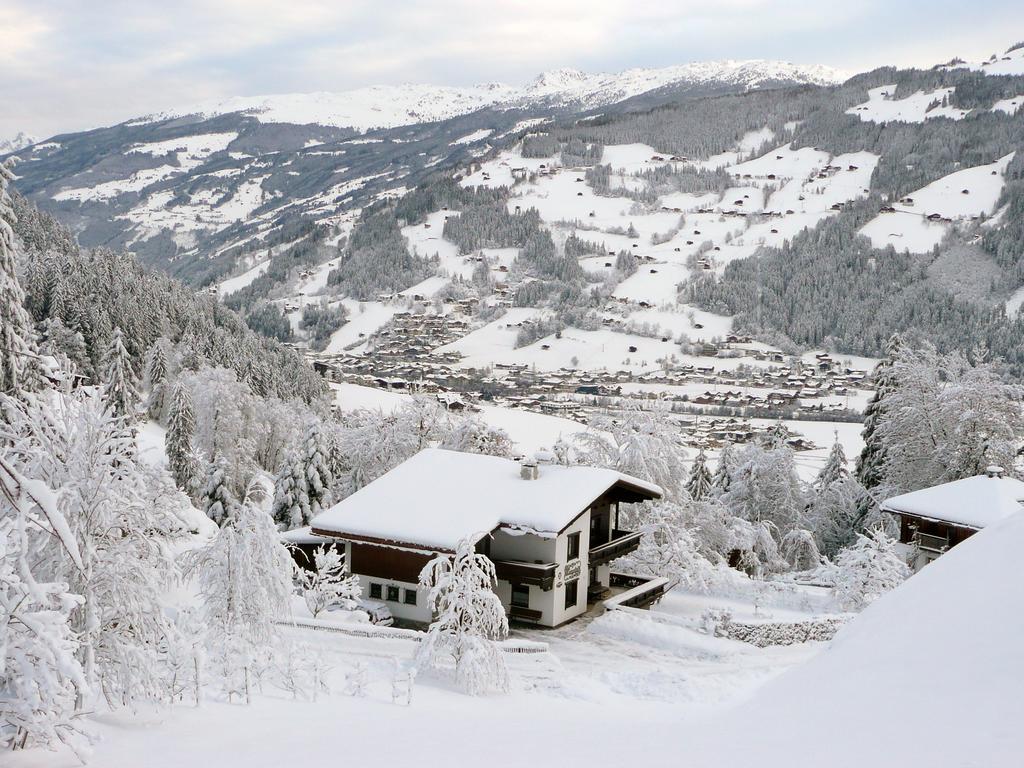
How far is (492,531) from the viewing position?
31.8 m

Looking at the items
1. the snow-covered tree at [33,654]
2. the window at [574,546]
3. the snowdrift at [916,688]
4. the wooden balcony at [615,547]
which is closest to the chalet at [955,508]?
the wooden balcony at [615,547]

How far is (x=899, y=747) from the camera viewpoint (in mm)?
9156

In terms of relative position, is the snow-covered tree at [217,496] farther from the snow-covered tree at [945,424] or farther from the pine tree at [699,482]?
the snow-covered tree at [945,424]

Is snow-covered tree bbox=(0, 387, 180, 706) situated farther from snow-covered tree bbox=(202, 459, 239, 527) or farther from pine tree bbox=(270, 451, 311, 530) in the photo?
snow-covered tree bbox=(202, 459, 239, 527)

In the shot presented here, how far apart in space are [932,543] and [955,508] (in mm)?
2363

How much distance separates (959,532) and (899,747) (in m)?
31.2

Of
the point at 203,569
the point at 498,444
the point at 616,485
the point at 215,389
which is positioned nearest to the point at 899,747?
the point at 203,569

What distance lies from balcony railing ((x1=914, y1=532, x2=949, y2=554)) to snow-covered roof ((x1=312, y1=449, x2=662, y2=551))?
11975 mm

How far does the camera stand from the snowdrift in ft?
29.7

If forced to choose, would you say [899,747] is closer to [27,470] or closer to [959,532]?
[27,470]

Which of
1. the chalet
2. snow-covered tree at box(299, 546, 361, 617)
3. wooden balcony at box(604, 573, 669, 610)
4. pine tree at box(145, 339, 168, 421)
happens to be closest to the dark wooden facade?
the chalet

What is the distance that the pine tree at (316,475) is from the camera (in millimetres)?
45656

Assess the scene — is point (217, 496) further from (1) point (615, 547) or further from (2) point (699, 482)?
(2) point (699, 482)

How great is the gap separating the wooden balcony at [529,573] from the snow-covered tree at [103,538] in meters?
19.1
